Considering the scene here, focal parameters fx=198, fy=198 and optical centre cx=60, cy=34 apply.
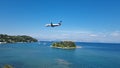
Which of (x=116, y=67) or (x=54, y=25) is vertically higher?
(x=54, y=25)

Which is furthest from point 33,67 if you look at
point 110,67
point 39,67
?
point 110,67

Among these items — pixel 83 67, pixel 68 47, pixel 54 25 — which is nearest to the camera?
pixel 54 25

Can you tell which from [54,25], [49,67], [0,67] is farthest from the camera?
[49,67]

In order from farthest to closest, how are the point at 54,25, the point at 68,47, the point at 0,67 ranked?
the point at 68,47, the point at 0,67, the point at 54,25

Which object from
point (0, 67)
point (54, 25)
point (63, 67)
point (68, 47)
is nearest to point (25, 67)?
point (0, 67)

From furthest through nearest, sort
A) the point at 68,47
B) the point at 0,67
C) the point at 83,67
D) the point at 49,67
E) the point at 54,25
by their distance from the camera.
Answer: the point at 68,47 < the point at 83,67 < the point at 49,67 < the point at 0,67 < the point at 54,25

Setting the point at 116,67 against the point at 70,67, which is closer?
the point at 70,67

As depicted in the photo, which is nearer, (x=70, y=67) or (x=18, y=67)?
(x=18, y=67)

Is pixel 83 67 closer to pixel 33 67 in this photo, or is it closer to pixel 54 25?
pixel 33 67

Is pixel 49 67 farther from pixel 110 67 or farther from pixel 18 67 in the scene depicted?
pixel 110 67
